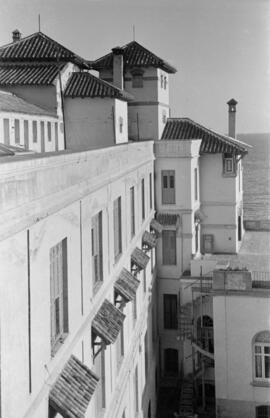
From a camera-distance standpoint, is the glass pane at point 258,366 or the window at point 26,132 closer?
the window at point 26,132

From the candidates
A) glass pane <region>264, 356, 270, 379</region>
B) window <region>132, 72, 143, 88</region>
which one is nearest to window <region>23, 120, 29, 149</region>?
window <region>132, 72, 143, 88</region>

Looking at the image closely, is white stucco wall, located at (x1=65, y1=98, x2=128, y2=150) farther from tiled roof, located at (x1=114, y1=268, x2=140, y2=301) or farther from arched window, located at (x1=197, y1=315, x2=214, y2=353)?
tiled roof, located at (x1=114, y1=268, x2=140, y2=301)

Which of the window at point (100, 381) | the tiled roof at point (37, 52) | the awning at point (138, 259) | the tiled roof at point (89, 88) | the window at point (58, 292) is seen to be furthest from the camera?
the tiled roof at point (37, 52)

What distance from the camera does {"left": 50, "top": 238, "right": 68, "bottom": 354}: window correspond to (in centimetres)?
1086

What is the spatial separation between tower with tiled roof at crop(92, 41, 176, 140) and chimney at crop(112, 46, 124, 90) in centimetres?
34

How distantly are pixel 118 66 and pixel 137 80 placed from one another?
1731mm

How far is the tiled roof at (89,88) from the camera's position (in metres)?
29.3

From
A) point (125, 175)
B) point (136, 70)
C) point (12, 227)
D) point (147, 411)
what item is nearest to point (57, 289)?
point (12, 227)

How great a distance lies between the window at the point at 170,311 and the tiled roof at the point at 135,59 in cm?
1387

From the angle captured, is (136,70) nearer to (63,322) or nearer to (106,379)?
(106,379)

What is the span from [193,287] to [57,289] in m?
18.9

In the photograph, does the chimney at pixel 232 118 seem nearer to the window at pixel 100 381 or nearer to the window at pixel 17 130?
the window at pixel 17 130

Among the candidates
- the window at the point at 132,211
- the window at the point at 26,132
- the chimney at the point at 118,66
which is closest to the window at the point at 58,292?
the window at the point at 132,211

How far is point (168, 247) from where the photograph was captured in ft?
106
